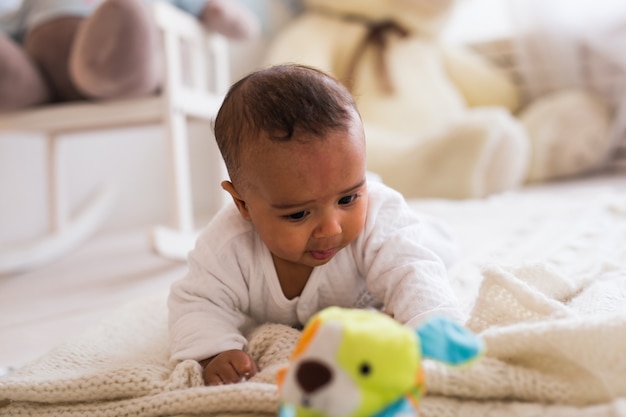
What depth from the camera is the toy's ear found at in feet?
1.11

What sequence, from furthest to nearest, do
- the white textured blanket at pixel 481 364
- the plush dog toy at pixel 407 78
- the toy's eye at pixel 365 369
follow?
1. the plush dog toy at pixel 407 78
2. the white textured blanket at pixel 481 364
3. the toy's eye at pixel 365 369

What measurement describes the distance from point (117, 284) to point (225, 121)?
25.3 inches

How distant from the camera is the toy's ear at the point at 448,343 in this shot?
0.34 metres

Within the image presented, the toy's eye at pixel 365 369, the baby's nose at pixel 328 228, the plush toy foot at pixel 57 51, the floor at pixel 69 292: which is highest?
the plush toy foot at pixel 57 51

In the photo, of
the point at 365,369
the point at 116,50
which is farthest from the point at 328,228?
the point at 116,50

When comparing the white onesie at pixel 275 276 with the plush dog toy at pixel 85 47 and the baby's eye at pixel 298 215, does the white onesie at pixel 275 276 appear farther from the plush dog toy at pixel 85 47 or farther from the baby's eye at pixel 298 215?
the plush dog toy at pixel 85 47

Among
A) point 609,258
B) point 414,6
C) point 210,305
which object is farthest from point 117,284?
point 414,6

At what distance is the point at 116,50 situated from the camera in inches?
42.1

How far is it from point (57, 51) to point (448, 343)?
116 cm

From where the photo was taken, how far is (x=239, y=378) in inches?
22.4

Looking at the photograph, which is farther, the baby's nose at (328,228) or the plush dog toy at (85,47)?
the plush dog toy at (85,47)

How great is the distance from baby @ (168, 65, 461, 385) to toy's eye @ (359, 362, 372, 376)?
0.24 metres

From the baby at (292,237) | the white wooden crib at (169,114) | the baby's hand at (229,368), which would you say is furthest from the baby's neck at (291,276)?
the white wooden crib at (169,114)

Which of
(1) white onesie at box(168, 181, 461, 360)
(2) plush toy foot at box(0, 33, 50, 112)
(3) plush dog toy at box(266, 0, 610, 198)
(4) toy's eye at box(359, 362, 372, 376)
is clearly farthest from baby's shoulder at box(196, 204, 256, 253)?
(3) plush dog toy at box(266, 0, 610, 198)
